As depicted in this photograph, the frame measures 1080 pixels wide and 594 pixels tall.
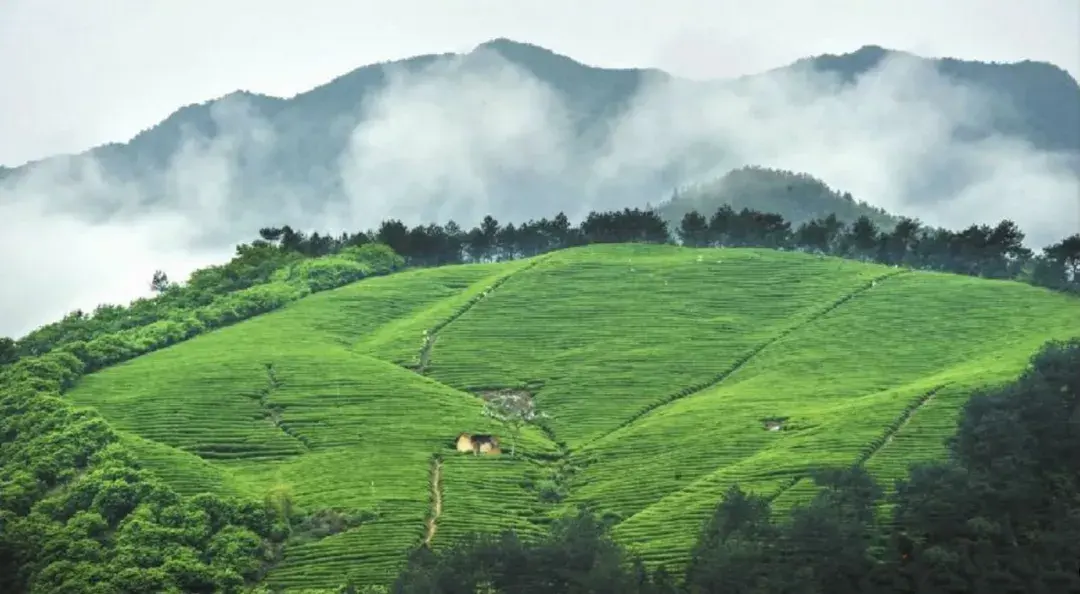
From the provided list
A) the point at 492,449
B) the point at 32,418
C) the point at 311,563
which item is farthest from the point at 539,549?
the point at 32,418

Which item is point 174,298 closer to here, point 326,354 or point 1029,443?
point 326,354

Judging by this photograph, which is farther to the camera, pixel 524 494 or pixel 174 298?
pixel 174 298

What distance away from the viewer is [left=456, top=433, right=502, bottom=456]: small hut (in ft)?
204

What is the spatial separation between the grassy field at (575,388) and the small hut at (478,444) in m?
0.64

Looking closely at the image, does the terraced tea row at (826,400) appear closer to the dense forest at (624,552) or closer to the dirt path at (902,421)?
the dirt path at (902,421)

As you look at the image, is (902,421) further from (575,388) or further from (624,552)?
(624,552)

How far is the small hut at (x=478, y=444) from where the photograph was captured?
62.3m

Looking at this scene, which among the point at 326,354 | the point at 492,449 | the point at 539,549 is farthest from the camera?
the point at 326,354

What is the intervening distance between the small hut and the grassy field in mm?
641

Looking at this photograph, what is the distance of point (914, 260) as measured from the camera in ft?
376

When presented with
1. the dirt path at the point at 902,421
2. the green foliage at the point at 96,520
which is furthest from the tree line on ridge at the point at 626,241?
the dirt path at the point at 902,421

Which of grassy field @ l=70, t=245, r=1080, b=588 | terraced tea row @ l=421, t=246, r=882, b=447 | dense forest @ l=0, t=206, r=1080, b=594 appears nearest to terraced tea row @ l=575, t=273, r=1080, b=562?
grassy field @ l=70, t=245, r=1080, b=588

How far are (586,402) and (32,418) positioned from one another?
94.6ft

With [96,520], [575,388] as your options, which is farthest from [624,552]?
[575,388]
